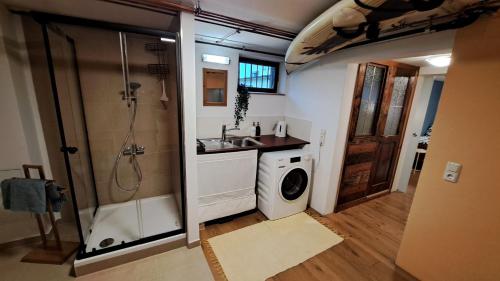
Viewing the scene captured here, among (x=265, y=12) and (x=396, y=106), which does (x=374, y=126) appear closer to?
(x=396, y=106)

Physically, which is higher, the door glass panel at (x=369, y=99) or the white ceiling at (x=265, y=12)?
the white ceiling at (x=265, y=12)

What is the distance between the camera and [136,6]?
59.9 inches

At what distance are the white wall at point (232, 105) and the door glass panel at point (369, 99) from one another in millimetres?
1198

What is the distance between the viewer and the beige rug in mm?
1890

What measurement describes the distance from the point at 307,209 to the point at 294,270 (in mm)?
1131

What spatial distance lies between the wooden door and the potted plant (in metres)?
1.48

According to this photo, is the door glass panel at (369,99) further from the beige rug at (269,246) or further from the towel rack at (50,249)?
the towel rack at (50,249)

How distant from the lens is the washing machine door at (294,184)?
2621mm

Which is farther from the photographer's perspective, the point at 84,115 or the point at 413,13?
the point at 84,115

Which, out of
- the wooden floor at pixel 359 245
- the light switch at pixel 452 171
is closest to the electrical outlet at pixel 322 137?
the wooden floor at pixel 359 245

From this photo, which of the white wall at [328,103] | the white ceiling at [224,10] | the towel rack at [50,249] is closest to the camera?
the white ceiling at [224,10]

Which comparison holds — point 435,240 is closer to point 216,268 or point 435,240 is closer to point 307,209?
point 307,209

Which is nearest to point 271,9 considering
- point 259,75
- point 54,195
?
point 259,75

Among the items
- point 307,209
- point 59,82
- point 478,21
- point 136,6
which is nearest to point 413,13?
point 478,21
